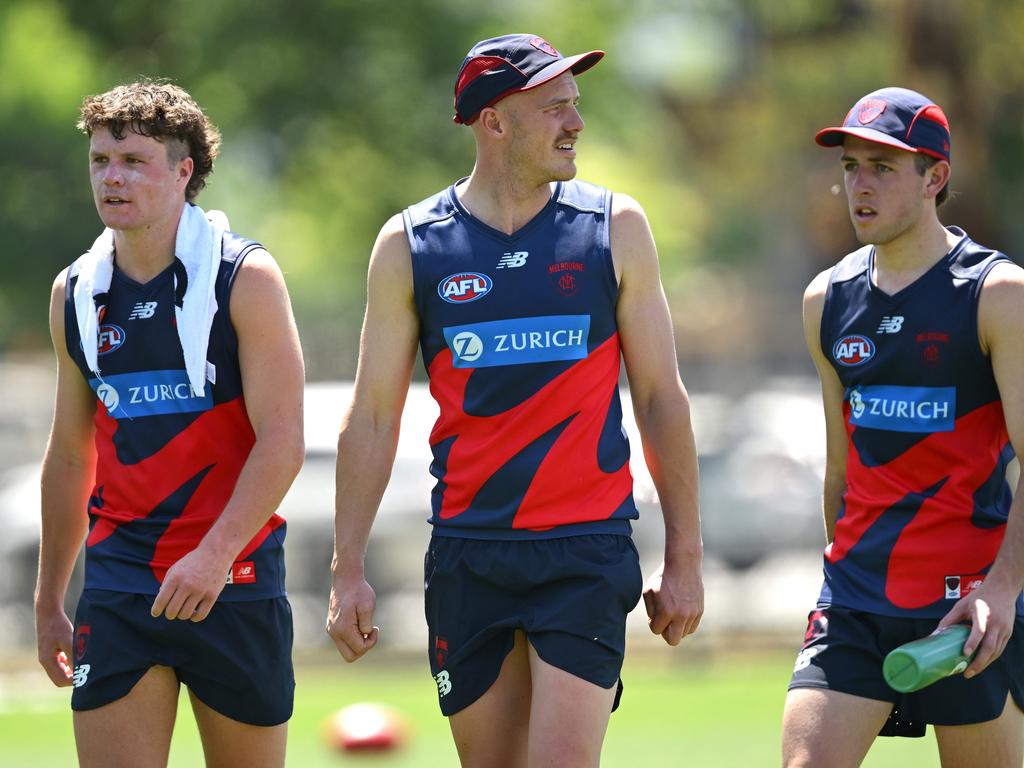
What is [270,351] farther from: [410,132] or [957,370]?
[410,132]

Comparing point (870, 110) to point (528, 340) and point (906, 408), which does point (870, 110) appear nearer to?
point (906, 408)

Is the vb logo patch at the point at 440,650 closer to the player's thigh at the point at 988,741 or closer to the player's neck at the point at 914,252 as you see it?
the player's thigh at the point at 988,741

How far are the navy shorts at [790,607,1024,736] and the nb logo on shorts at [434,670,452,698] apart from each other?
111 cm

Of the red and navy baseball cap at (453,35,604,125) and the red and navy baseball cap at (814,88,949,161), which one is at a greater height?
the red and navy baseball cap at (453,35,604,125)

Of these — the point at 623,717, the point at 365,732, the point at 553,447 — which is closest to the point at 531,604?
the point at 553,447

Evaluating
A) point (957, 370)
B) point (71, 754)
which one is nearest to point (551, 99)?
point (957, 370)

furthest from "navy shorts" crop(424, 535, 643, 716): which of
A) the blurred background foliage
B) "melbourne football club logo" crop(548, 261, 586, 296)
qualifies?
the blurred background foliage

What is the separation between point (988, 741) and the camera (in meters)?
5.32

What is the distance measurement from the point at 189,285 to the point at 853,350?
2159 millimetres

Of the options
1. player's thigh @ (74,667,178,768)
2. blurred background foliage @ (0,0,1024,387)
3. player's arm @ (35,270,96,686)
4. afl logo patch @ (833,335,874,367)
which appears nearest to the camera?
player's thigh @ (74,667,178,768)

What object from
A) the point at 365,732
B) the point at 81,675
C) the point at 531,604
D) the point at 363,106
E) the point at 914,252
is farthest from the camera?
the point at 363,106

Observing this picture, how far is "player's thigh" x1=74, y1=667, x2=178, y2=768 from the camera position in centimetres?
522

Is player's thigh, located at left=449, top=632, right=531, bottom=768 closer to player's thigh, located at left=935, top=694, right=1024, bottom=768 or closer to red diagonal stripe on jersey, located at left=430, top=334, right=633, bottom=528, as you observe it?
red diagonal stripe on jersey, located at left=430, top=334, right=633, bottom=528

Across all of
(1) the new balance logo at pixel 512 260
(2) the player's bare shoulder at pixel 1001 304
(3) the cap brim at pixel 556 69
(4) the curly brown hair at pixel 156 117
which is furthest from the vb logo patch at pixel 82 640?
(2) the player's bare shoulder at pixel 1001 304
